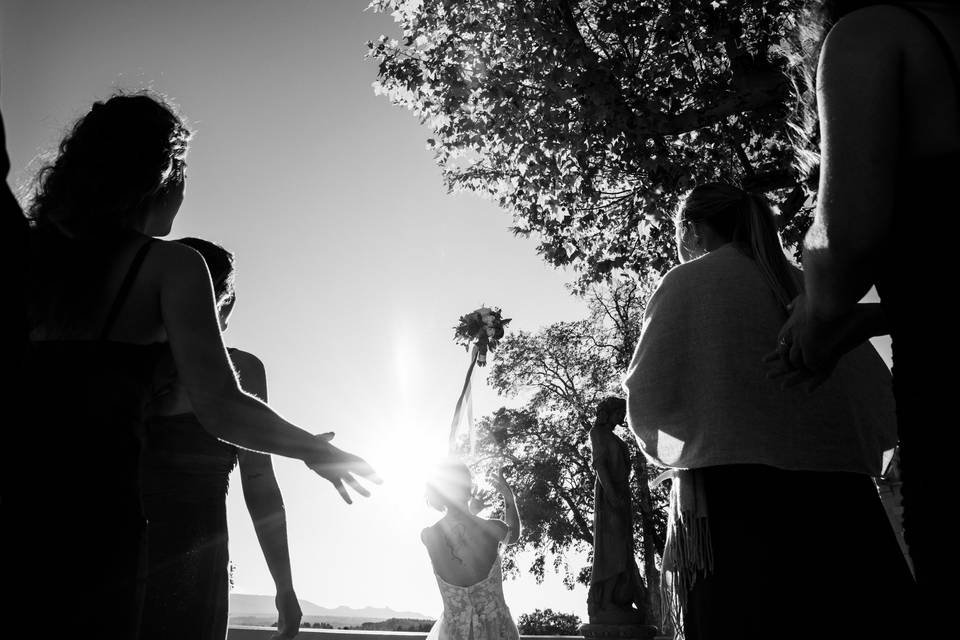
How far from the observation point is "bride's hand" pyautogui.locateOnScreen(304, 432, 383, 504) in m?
1.84

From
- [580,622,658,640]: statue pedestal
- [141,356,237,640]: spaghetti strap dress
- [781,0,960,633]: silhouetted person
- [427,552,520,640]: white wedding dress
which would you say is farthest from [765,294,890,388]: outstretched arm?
[580,622,658,640]: statue pedestal

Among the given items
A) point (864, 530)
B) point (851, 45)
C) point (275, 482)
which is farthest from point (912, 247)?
point (275, 482)

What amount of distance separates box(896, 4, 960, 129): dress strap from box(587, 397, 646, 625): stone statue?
10140mm

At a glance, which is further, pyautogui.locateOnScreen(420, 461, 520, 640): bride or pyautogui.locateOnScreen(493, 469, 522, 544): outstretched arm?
pyautogui.locateOnScreen(493, 469, 522, 544): outstretched arm

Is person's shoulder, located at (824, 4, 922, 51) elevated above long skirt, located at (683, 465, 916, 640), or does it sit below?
above

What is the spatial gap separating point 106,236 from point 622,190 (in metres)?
9.48

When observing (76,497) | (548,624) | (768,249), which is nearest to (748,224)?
(768,249)

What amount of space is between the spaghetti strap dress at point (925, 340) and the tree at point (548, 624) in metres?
12.9

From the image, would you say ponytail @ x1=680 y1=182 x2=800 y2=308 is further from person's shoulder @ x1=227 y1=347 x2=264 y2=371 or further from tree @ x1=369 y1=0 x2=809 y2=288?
tree @ x1=369 y1=0 x2=809 y2=288

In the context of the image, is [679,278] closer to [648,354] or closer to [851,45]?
[648,354]

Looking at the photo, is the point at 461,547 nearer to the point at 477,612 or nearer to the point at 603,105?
the point at 477,612

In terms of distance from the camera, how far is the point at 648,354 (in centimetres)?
228

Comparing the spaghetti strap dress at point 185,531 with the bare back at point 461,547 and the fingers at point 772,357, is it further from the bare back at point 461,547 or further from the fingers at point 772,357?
the bare back at point 461,547

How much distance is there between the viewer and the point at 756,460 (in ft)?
6.63
